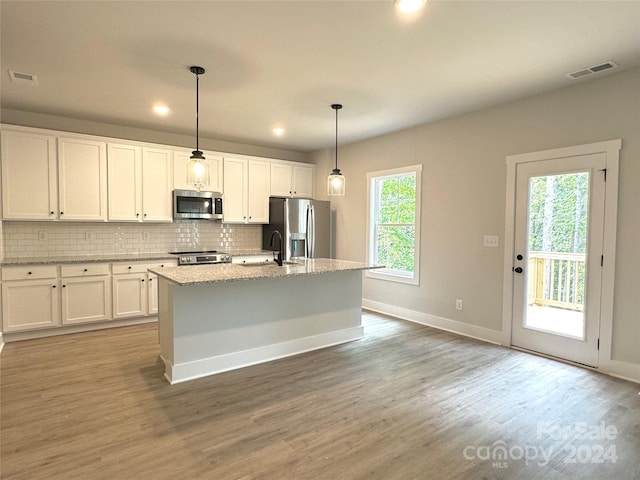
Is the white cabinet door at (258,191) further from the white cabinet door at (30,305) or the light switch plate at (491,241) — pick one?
the light switch plate at (491,241)

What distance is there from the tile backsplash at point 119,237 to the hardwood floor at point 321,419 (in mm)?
1512

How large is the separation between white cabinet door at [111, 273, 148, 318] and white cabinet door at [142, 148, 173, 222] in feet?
2.76

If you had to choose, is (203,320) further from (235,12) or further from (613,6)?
(613,6)

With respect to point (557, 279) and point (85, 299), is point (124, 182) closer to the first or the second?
point (85, 299)

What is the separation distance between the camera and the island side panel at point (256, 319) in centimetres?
306

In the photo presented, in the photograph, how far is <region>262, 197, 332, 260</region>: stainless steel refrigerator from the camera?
18.9 feet

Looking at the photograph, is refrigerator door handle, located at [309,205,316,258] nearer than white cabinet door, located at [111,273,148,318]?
No

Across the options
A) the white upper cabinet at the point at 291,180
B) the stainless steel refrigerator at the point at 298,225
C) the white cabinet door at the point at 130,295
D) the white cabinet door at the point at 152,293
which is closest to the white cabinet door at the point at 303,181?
the white upper cabinet at the point at 291,180

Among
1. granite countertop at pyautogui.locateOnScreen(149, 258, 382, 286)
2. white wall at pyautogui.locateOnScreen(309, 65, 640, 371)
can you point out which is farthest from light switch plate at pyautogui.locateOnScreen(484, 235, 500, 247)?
granite countertop at pyautogui.locateOnScreen(149, 258, 382, 286)

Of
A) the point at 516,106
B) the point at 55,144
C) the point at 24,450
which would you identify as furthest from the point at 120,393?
the point at 516,106

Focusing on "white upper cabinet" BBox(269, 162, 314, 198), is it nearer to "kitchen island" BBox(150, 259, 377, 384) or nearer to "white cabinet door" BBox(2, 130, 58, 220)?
"kitchen island" BBox(150, 259, 377, 384)

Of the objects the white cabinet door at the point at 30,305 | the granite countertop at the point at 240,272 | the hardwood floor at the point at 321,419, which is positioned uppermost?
the granite countertop at the point at 240,272

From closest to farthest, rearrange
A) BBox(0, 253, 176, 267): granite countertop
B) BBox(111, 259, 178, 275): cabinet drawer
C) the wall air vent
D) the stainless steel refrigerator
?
the wall air vent, BBox(0, 253, 176, 267): granite countertop, BBox(111, 259, 178, 275): cabinet drawer, the stainless steel refrigerator

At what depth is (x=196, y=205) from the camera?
529 cm
